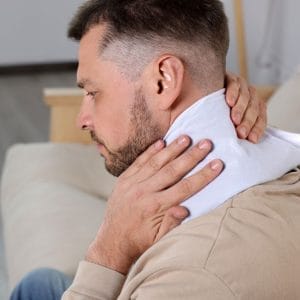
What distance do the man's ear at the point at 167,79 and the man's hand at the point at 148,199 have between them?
0.06 meters

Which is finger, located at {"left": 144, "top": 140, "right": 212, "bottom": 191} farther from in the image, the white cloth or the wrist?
the wrist

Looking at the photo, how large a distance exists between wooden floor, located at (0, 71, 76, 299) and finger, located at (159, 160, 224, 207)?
2508mm

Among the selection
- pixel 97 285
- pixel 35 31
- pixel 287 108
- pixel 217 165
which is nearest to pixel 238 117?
pixel 217 165

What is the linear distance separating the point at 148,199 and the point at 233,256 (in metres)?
0.24

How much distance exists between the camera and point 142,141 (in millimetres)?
1138

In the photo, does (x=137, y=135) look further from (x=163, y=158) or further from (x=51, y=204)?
(x=51, y=204)

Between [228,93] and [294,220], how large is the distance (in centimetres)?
25

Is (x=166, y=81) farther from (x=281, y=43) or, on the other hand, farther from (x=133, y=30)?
(x=281, y=43)

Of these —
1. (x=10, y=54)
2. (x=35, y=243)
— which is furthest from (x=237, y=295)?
(x=10, y=54)

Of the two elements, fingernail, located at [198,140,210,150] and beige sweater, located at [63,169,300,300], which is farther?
fingernail, located at [198,140,210,150]

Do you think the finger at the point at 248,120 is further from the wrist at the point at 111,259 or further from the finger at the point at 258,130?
the wrist at the point at 111,259

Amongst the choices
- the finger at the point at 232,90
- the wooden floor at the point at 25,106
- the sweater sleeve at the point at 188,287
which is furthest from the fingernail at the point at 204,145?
the wooden floor at the point at 25,106

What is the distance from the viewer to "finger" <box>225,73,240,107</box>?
1.13 meters

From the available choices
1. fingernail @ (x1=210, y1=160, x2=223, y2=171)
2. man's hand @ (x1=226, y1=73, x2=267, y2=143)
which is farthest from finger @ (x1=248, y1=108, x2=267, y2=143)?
fingernail @ (x1=210, y1=160, x2=223, y2=171)
